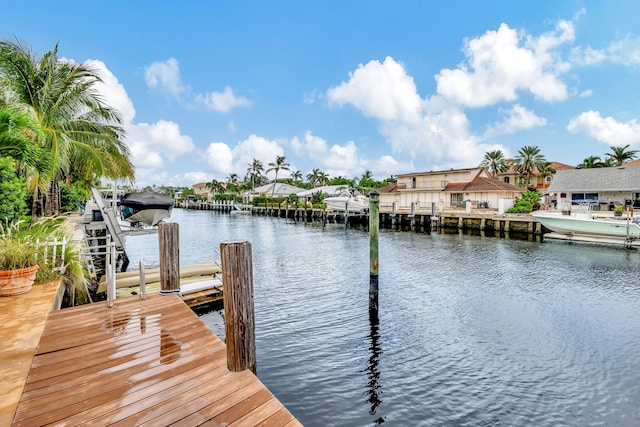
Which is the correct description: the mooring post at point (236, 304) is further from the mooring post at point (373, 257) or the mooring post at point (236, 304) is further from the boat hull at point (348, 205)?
the boat hull at point (348, 205)

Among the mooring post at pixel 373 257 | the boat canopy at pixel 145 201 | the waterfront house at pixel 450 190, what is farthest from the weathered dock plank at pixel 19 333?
the waterfront house at pixel 450 190

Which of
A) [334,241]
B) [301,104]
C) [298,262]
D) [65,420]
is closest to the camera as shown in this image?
[65,420]

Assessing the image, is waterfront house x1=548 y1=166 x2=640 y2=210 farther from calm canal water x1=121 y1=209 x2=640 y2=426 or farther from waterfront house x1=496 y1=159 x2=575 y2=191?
calm canal water x1=121 y1=209 x2=640 y2=426

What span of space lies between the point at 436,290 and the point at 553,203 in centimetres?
3543

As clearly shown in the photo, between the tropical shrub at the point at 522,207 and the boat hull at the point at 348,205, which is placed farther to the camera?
the boat hull at the point at 348,205

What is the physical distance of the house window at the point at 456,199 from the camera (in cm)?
3958

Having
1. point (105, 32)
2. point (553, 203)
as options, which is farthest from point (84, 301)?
point (553, 203)

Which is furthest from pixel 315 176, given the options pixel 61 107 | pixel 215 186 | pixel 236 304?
pixel 236 304

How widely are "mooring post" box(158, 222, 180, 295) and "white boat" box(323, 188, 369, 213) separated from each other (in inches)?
1337

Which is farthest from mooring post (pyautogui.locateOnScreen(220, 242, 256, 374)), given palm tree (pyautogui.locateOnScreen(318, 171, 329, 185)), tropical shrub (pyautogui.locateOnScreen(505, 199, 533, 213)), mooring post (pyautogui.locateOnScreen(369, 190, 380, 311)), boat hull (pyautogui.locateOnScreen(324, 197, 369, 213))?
palm tree (pyautogui.locateOnScreen(318, 171, 329, 185))

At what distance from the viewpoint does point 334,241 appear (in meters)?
25.1

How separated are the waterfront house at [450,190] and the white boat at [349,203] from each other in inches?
90.5

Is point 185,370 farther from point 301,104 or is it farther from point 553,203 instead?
point 553,203

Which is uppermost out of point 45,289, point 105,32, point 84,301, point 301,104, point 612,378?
point 301,104
